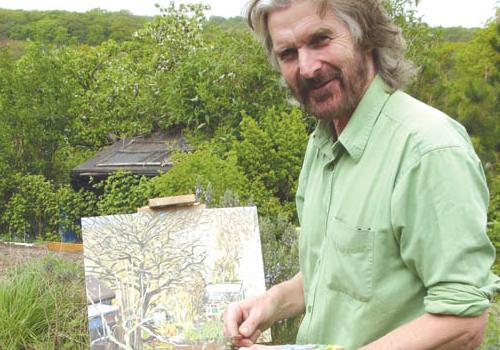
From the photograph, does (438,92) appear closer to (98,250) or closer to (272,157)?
(272,157)

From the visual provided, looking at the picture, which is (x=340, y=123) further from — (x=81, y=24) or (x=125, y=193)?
(x=81, y=24)

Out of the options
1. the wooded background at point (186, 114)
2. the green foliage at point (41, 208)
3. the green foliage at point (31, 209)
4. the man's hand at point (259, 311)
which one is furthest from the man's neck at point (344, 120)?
the green foliage at point (31, 209)

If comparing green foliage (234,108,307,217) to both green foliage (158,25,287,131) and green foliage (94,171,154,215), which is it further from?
green foliage (94,171,154,215)

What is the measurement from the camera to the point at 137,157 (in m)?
7.07

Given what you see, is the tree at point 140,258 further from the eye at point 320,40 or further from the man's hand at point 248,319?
the eye at point 320,40

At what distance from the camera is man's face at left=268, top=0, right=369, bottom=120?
146 centimetres

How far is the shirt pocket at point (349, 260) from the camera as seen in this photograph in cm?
134

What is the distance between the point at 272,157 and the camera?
203 inches

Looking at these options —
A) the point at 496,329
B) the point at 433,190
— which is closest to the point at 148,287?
the point at 496,329

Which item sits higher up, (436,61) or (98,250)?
(436,61)

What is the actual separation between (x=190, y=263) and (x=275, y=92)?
334 cm

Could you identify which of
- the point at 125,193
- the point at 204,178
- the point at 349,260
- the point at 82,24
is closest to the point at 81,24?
the point at 82,24

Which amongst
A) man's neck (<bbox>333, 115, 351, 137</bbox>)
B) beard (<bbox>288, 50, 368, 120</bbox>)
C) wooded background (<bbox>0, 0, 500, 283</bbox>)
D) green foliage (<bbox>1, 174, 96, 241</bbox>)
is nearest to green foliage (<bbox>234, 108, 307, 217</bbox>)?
wooded background (<bbox>0, 0, 500, 283</bbox>)

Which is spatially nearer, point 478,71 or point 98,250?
point 98,250
